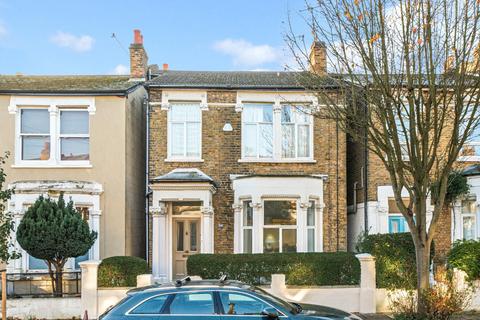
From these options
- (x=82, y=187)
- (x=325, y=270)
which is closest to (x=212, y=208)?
(x=82, y=187)

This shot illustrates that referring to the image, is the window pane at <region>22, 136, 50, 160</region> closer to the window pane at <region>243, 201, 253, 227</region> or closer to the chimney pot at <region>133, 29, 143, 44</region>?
the chimney pot at <region>133, 29, 143, 44</region>

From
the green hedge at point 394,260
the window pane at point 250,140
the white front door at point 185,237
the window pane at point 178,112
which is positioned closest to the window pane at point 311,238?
the window pane at point 250,140

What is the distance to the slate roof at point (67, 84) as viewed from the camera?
16703 mm

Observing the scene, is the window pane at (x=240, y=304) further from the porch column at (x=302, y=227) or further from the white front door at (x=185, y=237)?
the white front door at (x=185, y=237)

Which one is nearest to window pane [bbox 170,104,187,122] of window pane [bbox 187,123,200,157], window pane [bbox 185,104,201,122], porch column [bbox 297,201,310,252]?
window pane [bbox 185,104,201,122]

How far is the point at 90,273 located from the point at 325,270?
5.76m

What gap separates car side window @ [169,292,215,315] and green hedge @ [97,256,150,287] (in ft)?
16.5

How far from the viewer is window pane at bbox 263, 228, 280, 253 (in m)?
17.0

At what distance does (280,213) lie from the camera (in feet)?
56.2

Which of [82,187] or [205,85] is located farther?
[205,85]

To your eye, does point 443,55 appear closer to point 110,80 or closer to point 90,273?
point 90,273

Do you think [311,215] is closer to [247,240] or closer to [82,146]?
[247,240]

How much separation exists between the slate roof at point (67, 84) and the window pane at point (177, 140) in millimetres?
2057

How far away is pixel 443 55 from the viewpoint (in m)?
9.63
